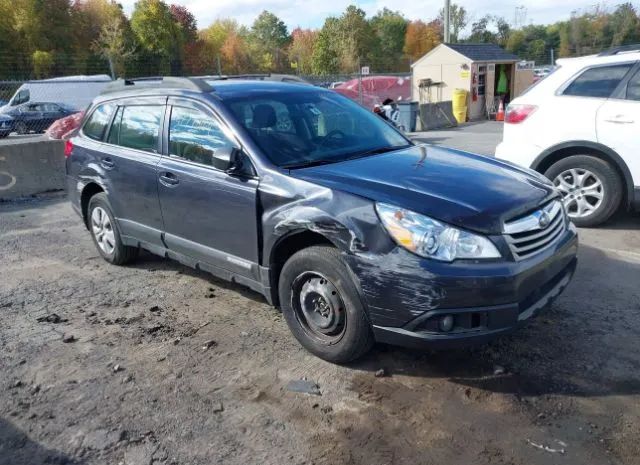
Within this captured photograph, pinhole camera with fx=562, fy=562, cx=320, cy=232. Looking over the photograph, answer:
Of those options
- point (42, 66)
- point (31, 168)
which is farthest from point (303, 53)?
point (31, 168)

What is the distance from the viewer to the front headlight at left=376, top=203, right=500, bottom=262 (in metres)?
3.11

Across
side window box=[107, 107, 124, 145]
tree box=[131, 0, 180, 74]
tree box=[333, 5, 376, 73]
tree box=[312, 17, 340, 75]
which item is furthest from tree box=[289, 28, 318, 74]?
side window box=[107, 107, 124, 145]

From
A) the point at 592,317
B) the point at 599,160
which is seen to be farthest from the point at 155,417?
the point at 599,160

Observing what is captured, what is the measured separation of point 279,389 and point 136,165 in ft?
8.32

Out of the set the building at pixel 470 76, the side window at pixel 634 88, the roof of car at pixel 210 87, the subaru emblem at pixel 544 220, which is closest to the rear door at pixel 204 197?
the roof of car at pixel 210 87

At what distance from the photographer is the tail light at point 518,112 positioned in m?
6.46

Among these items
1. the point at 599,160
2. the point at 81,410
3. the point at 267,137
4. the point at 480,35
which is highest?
the point at 480,35

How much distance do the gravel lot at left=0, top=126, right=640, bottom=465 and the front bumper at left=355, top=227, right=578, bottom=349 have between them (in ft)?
1.32

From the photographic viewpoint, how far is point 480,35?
70.6 m

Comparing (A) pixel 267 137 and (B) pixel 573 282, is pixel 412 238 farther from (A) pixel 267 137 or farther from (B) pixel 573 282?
(B) pixel 573 282

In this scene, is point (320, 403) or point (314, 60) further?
point (314, 60)

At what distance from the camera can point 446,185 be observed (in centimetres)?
351

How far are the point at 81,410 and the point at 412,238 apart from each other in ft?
7.09

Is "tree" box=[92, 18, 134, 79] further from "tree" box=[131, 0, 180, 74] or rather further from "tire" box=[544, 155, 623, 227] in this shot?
"tire" box=[544, 155, 623, 227]
